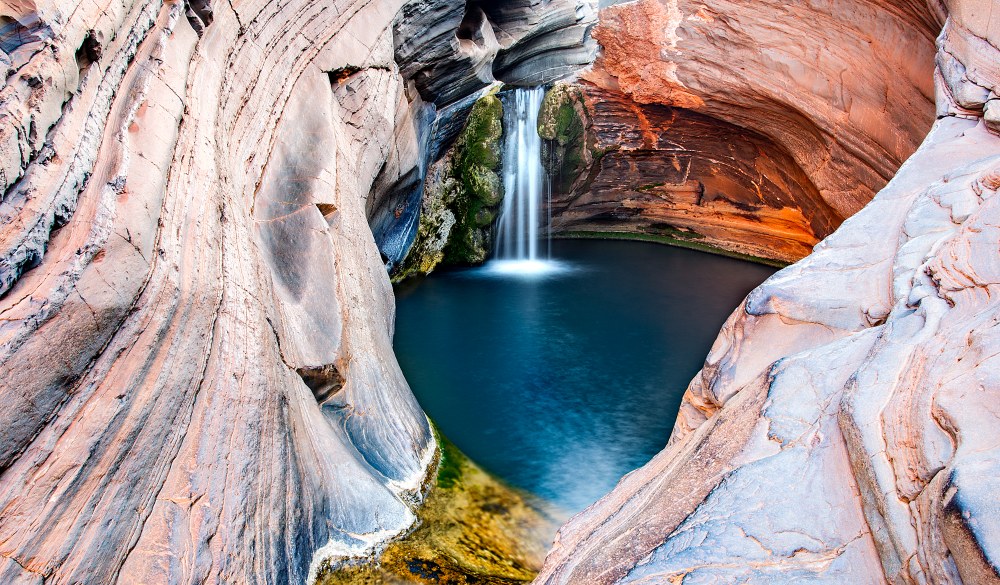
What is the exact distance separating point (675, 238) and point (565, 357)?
7449mm

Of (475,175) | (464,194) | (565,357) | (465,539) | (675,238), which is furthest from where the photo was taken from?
(675,238)

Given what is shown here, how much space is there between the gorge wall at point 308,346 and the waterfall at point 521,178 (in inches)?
218

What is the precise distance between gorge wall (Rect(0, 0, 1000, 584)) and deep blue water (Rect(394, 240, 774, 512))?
1.06 meters

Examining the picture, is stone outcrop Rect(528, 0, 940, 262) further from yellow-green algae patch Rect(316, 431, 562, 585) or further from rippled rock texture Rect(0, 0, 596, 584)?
rippled rock texture Rect(0, 0, 596, 584)

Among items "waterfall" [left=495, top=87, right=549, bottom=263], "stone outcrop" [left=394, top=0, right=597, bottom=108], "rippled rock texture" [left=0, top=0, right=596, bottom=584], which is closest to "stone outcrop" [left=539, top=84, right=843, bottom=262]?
"waterfall" [left=495, top=87, right=549, bottom=263]

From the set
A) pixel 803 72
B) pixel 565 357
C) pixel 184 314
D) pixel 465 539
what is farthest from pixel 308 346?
pixel 803 72

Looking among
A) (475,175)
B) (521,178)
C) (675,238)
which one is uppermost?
(521,178)

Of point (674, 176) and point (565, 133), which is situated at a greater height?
point (565, 133)

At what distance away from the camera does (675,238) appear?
14.8 m

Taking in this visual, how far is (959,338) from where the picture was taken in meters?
2.81

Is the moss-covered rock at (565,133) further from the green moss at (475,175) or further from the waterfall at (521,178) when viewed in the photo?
the green moss at (475,175)

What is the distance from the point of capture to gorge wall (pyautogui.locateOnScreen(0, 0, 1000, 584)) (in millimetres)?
2596

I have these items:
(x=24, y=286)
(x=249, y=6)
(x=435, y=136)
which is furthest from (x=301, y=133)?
(x=435, y=136)

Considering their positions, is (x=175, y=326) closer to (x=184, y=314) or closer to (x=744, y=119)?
(x=184, y=314)
